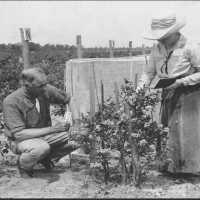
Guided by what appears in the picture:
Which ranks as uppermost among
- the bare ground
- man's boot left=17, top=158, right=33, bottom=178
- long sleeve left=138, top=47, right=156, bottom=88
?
long sleeve left=138, top=47, right=156, bottom=88

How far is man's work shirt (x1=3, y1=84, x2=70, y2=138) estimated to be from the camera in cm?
511

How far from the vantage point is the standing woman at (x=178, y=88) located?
4.80m

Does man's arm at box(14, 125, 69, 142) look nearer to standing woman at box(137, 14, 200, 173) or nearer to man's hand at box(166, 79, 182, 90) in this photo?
standing woman at box(137, 14, 200, 173)

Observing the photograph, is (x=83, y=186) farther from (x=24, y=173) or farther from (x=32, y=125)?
(x=32, y=125)

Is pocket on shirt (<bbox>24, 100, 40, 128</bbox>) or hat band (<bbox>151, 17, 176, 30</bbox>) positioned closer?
hat band (<bbox>151, 17, 176, 30</bbox>)

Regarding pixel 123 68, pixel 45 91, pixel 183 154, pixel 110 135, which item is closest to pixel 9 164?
pixel 45 91

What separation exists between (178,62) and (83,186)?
5.37 feet

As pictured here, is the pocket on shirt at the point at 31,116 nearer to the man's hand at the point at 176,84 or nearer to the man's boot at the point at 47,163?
the man's boot at the point at 47,163

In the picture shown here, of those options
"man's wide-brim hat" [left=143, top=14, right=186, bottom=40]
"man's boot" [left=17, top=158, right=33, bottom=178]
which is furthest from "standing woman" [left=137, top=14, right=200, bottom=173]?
"man's boot" [left=17, top=158, right=33, bottom=178]

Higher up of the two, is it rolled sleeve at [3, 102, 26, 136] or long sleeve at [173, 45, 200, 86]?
long sleeve at [173, 45, 200, 86]

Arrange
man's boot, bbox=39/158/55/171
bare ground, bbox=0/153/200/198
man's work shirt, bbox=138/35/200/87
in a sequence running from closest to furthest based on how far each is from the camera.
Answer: bare ground, bbox=0/153/200/198, man's work shirt, bbox=138/35/200/87, man's boot, bbox=39/158/55/171

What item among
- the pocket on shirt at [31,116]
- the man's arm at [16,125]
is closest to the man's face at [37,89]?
the pocket on shirt at [31,116]

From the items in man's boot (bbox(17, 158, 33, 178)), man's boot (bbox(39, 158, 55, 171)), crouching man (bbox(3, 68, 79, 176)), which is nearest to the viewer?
crouching man (bbox(3, 68, 79, 176))

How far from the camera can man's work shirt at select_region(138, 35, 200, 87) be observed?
189 inches
